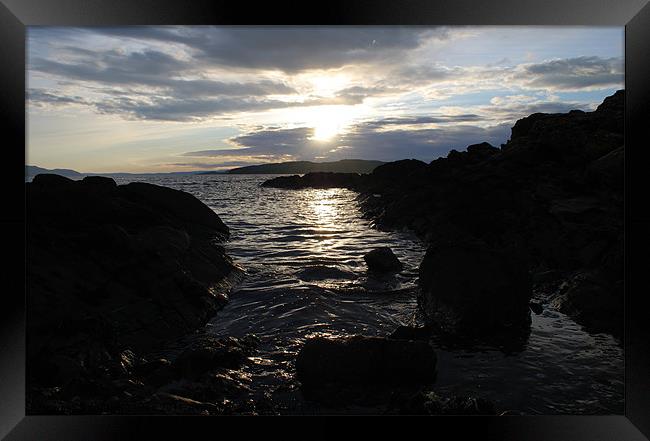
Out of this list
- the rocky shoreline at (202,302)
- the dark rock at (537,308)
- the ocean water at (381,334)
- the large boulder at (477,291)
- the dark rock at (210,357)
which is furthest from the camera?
the dark rock at (537,308)

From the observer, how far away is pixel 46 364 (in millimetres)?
5699

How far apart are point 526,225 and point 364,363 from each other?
38.0ft

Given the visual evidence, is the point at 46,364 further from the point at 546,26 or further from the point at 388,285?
the point at 388,285

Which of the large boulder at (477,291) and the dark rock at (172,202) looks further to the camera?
the dark rock at (172,202)

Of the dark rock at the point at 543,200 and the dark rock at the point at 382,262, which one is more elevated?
the dark rock at the point at 543,200

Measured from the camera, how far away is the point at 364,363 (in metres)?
6.15

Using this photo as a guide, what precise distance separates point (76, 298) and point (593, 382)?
26.5ft

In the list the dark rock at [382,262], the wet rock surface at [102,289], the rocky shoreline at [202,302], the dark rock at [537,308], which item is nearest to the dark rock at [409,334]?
the rocky shoreline at [202,302]

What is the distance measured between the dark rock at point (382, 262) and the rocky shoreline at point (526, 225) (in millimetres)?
1369

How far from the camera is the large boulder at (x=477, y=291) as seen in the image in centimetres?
819

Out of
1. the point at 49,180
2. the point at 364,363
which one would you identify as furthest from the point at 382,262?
the point at 49,180

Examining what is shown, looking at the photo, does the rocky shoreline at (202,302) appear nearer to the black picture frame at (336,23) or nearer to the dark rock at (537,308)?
the dark rock at (537,308)

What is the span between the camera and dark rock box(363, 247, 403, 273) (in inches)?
539

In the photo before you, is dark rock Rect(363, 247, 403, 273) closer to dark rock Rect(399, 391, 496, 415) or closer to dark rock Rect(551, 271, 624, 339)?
dark rock Rect(551, 271, 624, 339)
